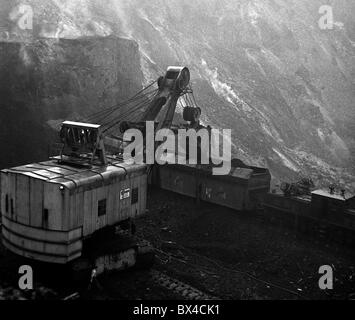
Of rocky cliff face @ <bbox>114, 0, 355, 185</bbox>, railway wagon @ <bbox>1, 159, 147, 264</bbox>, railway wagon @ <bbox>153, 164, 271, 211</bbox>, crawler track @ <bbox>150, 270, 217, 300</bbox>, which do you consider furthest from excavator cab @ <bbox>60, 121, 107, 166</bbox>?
rocky cliff face @ <bbox>114, 0, 355, 185</bbox>

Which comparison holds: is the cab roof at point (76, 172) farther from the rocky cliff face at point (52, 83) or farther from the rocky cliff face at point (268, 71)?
the rocky cliff face at point (268, 71)

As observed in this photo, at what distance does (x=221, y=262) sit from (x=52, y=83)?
17989 mm

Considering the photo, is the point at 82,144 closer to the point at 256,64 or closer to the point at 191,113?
the point at 191,113

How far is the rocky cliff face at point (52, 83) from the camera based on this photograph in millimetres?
24094

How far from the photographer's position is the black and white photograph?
11141 mm

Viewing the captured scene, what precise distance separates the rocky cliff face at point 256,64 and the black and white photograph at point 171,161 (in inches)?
6.9

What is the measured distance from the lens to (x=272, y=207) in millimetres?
16938

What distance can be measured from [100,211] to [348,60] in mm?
44225

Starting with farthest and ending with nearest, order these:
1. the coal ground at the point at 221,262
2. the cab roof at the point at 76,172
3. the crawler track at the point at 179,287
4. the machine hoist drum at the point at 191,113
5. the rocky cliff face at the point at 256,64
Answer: the rocky cliff face at the point at 256,64, the machine hoist drum at the point at 191,113, the coal ground at the point at 221,262, the crawler track at the point at 179,287, the cab roof at the point at 76,172

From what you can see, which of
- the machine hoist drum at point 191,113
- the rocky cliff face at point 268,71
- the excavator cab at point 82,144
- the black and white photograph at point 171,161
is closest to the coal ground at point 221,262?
the black and white photograph at point 171,161

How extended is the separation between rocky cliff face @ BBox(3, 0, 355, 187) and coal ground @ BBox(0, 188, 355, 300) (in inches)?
472

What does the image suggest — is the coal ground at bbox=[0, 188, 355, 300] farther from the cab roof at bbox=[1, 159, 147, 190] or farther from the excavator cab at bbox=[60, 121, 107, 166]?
the excavator cab at bbox=[60, 121, 107, 166]

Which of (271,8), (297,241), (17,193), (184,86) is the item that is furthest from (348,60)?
(17,193)

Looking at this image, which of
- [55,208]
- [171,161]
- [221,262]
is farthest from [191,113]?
[55,208]
